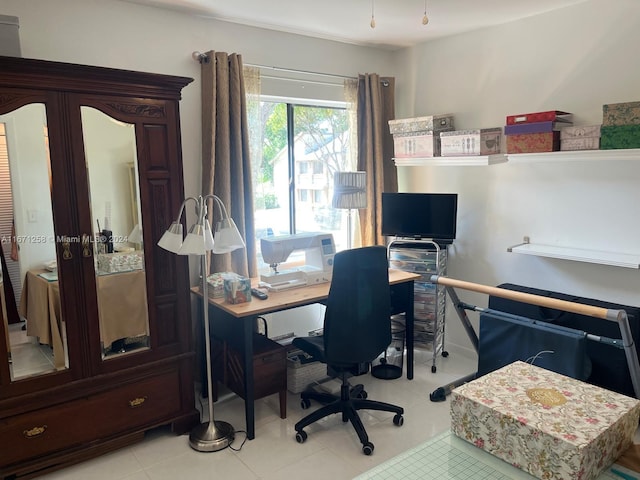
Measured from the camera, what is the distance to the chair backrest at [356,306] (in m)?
2.51

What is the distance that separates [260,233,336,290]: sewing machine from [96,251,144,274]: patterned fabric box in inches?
29.2

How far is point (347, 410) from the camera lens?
2781mm

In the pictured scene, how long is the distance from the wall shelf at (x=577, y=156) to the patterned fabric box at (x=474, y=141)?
0.18m

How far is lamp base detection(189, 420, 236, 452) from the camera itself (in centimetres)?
262

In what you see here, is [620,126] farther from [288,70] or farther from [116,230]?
[116,230]

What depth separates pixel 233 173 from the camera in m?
3.21

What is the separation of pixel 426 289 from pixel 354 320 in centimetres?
136

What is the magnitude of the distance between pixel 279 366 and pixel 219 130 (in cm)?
152

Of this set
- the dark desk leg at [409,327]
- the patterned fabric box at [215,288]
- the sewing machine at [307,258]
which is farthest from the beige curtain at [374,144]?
the patterned fabric box at [215,288]

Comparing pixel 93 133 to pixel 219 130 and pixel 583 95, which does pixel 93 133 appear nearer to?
pixel 219 130

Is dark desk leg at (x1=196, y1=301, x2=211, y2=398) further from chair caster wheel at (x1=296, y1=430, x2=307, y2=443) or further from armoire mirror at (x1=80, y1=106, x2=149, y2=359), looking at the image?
chair caster wheel at (x1=296, y1=430, x2=307, y2=443)

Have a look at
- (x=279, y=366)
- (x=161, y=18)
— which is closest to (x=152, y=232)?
(x=279, y=366)

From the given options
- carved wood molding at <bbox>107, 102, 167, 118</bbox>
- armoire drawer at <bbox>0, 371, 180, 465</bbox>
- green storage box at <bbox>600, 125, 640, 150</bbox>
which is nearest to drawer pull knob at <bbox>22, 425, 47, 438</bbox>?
armoire drawer at <bbox>0, 371, 180, 465</bbox>

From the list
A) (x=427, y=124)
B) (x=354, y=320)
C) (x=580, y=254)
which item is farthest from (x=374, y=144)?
(x=354, y=320)
